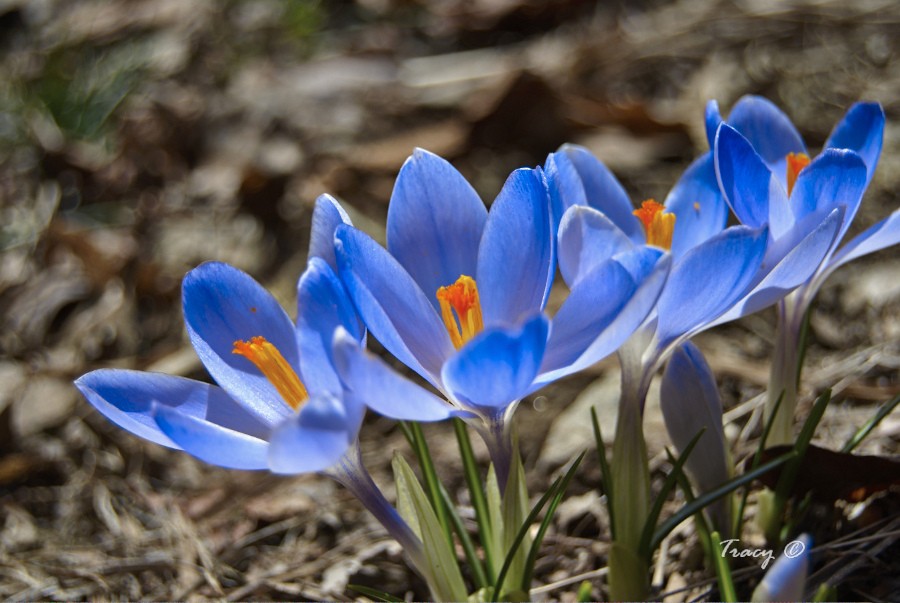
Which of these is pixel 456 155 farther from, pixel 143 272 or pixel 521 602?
pixel 521 602

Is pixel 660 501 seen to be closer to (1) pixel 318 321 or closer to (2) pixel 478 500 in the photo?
(2) pixel 478 500

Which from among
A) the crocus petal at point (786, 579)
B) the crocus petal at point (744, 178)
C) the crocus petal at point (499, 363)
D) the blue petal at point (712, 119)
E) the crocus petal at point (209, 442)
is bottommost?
the crocus petal at point (786, 579)

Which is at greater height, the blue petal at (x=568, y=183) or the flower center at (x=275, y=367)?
the blue petal at (x=568, y=183)

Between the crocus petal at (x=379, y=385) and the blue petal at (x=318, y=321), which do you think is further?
the blue petal at (x=318, y=321)

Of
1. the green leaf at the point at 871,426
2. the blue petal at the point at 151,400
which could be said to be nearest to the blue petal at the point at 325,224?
the blue petal at the point at 151,400

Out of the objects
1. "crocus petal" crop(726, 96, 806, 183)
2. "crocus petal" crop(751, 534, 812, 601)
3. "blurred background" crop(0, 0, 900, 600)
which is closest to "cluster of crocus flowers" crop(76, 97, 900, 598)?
"crocus petal" crop(726, 96, 806, 183)

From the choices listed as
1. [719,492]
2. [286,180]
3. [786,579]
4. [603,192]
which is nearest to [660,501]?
[719,492]

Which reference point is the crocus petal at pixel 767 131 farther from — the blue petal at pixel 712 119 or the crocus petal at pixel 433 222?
the crocus petal at pixel 433 222
